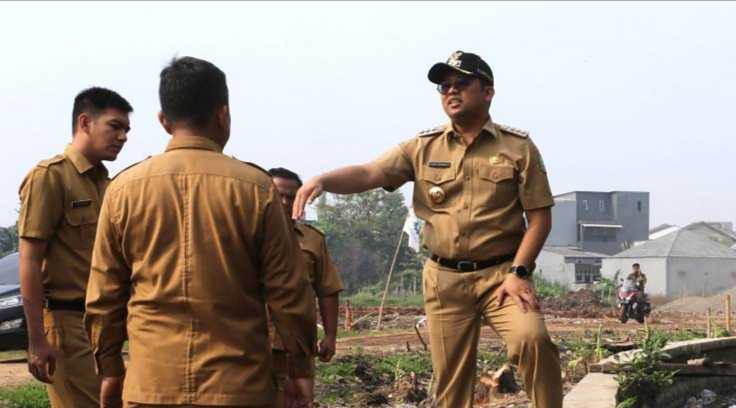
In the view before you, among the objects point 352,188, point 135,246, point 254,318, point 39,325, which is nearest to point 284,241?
point 254,318

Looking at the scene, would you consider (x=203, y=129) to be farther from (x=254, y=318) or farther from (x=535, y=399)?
(x=535, y=399)

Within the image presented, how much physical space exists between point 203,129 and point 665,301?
43.7 metres

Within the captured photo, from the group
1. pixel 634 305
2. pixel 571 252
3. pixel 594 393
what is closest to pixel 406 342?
pixel 594 393

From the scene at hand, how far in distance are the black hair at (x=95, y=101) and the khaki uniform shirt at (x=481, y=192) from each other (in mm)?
1436

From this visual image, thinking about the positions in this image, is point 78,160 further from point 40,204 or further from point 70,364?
point 70,364

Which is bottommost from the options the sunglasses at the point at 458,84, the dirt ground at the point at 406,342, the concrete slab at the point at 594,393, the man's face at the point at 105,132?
the dirt ground at the point at 406,342

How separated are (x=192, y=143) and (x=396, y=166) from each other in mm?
2098

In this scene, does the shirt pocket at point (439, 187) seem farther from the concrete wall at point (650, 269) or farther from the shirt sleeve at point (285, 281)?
the concrete wall at point (650, 269)

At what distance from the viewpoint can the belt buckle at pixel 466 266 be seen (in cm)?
488

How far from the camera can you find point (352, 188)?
490 cm

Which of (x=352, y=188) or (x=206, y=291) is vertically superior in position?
(x=352, y=188)

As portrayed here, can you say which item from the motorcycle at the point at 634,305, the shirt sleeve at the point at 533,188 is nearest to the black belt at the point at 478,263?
the shirt sleeve at the point at 533,188

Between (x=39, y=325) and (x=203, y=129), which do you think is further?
(x=39, y=325)

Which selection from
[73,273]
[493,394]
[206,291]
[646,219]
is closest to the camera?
[206,291]
